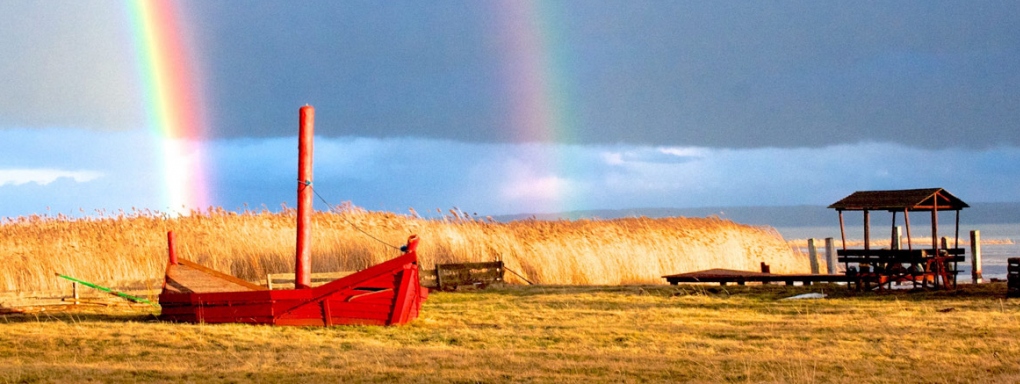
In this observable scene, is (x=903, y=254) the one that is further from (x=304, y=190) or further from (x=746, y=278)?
(x=304, y=190)

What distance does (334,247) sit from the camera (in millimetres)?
30578

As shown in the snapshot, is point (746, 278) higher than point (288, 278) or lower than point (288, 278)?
lower

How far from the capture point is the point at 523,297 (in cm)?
2411

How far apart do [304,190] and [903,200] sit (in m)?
13.1

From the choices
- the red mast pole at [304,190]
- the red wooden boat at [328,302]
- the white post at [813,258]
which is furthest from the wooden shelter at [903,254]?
the red mast pole at [304,190]

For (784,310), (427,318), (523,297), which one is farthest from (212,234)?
(784,310)

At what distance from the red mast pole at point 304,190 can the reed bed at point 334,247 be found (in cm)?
778

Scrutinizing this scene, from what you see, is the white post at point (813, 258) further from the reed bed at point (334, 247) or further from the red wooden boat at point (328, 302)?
the red wooden boat at point (328, 302)

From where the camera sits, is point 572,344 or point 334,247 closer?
point 572,344

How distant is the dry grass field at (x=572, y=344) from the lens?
12.8 metres

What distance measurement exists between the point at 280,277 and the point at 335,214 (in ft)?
27.8

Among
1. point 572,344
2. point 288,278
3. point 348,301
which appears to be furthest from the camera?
point 288,278

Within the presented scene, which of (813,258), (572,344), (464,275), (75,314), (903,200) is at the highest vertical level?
(903,200)

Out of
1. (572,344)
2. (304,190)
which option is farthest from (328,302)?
(572,344)
